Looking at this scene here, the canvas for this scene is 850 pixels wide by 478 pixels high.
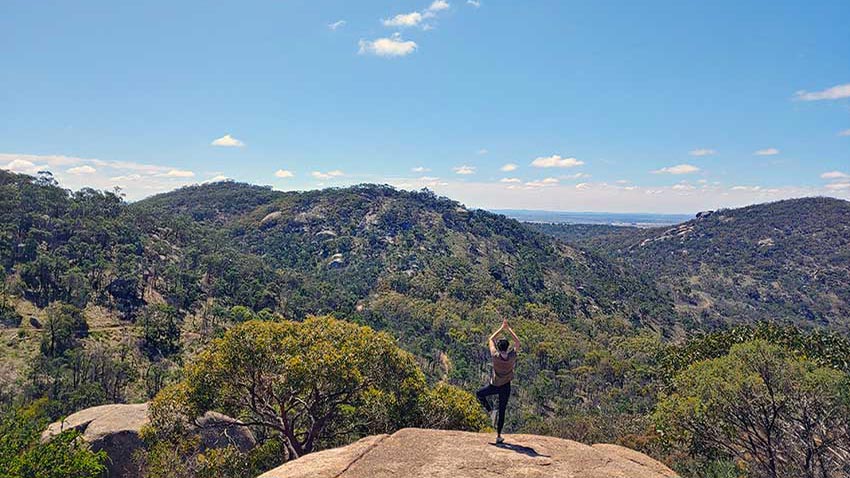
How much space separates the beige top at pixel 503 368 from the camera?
33.3 feet

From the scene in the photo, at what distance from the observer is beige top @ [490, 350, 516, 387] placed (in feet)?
33.3

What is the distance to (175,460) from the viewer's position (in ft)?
54.4

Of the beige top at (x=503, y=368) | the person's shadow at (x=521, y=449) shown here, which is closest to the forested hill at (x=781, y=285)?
the person's shadow at (x=521, y=449)

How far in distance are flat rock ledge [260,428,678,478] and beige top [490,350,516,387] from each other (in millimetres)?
1444

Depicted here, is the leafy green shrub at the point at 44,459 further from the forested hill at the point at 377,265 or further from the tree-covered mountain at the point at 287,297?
the forested hill at the point at 377,265

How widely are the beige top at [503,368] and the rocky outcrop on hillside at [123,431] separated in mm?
13676

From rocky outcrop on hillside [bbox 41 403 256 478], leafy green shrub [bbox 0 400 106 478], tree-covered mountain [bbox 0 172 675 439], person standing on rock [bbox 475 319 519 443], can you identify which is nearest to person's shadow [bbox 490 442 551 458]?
person standing on rock [bbox 475 319 519 443]

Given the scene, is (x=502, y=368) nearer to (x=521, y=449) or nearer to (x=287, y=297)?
(x=521, y=449)

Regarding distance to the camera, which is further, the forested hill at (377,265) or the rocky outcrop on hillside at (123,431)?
the forested hill at (377,265)

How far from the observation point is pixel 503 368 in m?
10.1

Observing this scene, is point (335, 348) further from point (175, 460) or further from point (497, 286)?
point (497, 286)

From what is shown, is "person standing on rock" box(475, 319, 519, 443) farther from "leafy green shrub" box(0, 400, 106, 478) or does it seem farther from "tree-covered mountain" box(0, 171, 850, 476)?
"leafy green shrub" box(0, 400, 106, 478)

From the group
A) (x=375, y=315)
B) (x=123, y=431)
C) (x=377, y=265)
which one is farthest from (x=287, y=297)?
(x=123, y=431)

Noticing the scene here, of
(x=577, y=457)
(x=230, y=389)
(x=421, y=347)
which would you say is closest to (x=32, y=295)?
(x=421, y=347)
